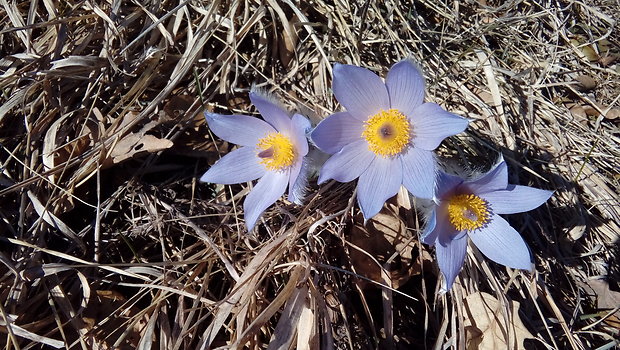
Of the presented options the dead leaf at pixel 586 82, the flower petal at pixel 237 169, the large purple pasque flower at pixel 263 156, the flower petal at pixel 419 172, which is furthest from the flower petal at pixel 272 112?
the dead leaf at pixel 586 82

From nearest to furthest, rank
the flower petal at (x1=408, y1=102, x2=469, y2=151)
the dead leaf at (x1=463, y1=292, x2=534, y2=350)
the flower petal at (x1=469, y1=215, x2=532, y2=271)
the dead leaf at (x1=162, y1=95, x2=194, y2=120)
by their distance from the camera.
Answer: the flower petal at (x1=408, y1=102, x2=469, y2=151), the flower petal at (x1=469, y1=215, x2=532, y2=271), the dead leaf at (x1=463, y1=292, x2=534, y2=350), the dead leaf at (x1=162, y1=95, x2=194, y2=120)

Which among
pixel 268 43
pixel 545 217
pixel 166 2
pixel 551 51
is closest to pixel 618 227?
pixel 545 217

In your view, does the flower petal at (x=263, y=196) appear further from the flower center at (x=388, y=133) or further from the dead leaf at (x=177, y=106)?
the dead leaf at (x=177, y=106)

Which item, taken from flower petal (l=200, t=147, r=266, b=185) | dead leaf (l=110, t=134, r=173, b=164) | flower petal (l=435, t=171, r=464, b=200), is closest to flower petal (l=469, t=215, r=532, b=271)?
flower petal (l=435, t=171, r=464, b=200)

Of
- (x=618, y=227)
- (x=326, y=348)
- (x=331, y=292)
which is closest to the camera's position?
(x=326, y=348)

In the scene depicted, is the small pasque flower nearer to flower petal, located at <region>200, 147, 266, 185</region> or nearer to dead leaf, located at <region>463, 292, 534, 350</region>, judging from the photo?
dead leaf, located at <region>463, 292, 534, 350</region>

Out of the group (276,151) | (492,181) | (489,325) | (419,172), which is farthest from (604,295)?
(276,151)

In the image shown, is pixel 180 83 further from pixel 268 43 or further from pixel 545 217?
pixel 545 217
